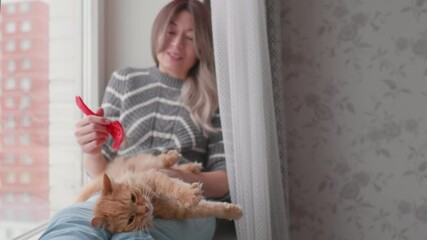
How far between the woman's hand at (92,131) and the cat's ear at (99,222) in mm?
332

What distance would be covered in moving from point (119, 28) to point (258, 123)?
0.74 m

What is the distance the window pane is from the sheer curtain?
626mm

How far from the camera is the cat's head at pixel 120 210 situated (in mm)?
616

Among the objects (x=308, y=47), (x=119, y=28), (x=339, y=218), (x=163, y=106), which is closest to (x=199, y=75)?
(x=163, y=106)

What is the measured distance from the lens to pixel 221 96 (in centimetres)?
94

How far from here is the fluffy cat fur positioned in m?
0.62

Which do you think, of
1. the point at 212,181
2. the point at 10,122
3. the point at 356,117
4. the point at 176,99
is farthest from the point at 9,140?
the point at 356,117

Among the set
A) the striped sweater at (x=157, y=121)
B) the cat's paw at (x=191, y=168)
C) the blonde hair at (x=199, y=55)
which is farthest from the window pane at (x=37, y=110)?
the cat's paw at (x=191, y=168)

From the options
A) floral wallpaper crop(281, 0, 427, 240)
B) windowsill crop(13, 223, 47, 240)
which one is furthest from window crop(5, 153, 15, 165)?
floral wallpaper crop(281, 0, 427, 240)

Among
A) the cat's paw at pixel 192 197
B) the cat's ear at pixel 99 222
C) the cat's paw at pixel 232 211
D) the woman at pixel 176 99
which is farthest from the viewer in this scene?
the woman at pixel 176 99

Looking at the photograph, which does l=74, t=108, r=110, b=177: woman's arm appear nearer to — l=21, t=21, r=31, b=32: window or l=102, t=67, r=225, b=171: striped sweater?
l=102, t=67, r=225, b=171: striped sweater

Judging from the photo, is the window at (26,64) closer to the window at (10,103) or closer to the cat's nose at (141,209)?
the window at (10,103)

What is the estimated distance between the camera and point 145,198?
67 centimetres

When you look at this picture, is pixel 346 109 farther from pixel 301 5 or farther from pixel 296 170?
pixel 301 5
